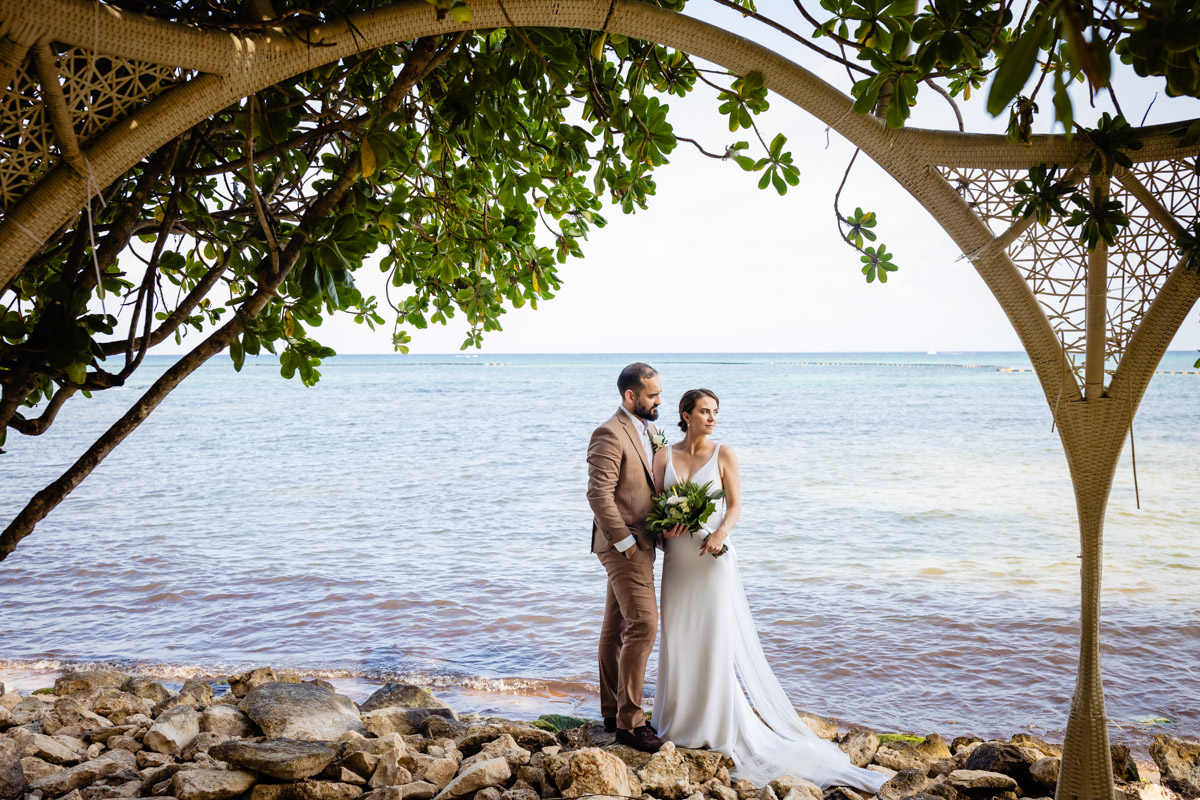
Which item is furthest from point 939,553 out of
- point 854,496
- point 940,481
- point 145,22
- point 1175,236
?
point 145,22

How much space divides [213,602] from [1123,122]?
25.6 feet

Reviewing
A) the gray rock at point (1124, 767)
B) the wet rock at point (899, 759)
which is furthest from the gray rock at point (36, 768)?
the gray rock at point (1124, 767)

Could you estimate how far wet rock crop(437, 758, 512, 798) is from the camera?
3.08 m

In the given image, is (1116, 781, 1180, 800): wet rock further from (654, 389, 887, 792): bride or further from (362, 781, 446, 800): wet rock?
(362, 781, 446, 800): wet rock

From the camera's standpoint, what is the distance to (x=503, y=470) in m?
16.9

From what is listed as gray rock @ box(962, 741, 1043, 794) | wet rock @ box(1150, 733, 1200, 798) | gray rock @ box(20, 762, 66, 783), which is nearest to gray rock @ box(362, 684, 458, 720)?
gray rock @ box(20, 762, 66, 783)

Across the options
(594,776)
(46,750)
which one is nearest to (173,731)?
(46,750)

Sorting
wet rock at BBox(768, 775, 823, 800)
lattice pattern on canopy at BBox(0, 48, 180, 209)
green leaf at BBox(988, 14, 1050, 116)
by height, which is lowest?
wet rock at BBox(768, 775, 823, 800)

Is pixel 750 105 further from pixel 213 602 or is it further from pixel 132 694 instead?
pixel 213 602

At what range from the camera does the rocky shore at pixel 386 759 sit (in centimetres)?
301

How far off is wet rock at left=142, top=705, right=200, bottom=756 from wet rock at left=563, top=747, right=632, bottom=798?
70.7 inches

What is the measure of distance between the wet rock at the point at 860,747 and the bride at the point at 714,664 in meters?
0.09

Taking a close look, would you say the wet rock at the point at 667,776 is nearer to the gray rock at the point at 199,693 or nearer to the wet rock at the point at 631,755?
the wet rock at the point at 631,755

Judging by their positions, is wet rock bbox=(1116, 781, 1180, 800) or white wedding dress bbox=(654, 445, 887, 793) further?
white wedding dress bbox=(654, 445, 887, 793)
